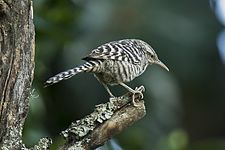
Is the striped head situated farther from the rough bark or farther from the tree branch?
the rough bark

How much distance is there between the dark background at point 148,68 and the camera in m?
5.60

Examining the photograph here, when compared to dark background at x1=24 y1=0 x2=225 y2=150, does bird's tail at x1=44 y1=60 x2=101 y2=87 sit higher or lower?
higher

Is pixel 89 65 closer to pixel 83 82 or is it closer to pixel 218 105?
pixel 83 82

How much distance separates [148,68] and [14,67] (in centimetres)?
256

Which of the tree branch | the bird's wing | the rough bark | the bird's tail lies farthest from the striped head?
the rough bark

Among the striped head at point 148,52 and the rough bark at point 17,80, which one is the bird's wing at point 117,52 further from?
the rough bark at point 17,80

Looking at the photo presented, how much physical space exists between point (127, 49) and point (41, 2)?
81cm

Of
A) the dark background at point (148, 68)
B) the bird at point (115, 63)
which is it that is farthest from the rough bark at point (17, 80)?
the dark background at point (148, 68)

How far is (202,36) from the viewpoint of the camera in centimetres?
690

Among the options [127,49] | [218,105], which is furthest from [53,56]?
[218,105]

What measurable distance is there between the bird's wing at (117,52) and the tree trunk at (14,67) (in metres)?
1.07

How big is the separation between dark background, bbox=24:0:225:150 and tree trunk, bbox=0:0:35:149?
138 cm

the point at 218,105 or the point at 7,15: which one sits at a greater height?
the point at 7,15

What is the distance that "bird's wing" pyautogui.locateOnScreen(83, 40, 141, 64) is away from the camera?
462 cm
